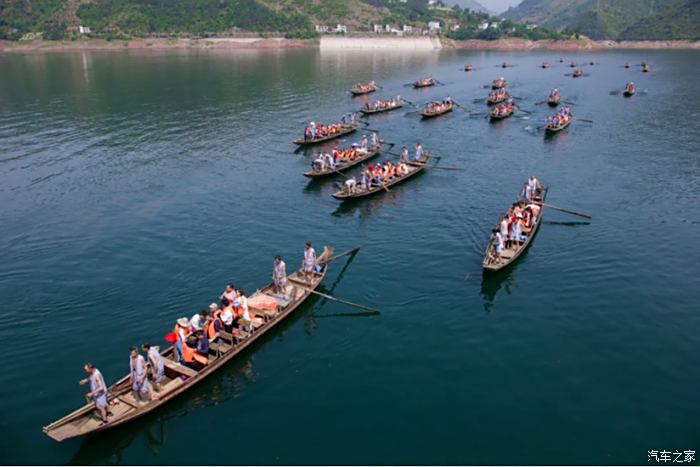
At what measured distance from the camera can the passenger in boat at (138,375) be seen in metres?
23.0

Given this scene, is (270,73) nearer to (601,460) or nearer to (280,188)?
(280,188)

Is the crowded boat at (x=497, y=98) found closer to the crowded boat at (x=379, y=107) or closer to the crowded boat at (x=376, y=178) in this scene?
the crowded boat at (x=379, y=107)

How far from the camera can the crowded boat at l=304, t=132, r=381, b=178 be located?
56594 mm

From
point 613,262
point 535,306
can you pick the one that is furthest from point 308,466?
point 613,262

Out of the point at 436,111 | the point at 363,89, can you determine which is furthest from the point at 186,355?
the point at 363,89

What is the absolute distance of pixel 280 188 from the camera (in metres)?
55.2

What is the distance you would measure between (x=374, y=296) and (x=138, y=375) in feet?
51.1

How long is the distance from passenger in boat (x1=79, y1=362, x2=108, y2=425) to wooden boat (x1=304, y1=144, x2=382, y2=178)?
36.4 metres

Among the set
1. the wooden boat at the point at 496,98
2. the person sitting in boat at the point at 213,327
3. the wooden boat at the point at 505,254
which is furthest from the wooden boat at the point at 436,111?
the person sitting in boat at the point at 213,327

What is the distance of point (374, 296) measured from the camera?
34469 mm

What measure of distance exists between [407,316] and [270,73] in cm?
12875

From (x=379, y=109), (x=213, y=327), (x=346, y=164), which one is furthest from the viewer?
(x=379, y=109)

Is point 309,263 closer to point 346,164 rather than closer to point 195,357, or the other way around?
→ point 195,357

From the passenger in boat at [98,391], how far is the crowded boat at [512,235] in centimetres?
2378
